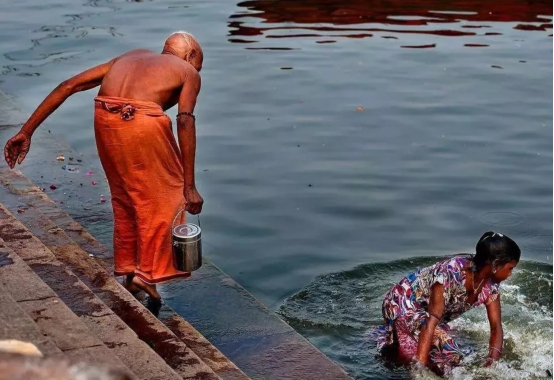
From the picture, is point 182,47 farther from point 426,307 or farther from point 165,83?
point 426,307

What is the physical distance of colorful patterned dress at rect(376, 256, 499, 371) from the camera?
234 inches

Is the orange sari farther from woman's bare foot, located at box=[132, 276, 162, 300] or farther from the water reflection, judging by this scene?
the water reflection

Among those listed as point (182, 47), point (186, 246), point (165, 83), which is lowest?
point (186, 246)

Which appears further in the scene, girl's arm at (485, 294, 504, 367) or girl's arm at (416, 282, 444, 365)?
girl's arm at (485, 294, 504, 367)

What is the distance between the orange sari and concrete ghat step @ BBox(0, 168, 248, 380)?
303 mm

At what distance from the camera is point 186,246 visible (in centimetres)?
586

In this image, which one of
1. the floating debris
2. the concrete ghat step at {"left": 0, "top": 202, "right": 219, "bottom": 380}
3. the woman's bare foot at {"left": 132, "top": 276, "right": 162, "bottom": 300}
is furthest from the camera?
the floating debris

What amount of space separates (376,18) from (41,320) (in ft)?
40.3

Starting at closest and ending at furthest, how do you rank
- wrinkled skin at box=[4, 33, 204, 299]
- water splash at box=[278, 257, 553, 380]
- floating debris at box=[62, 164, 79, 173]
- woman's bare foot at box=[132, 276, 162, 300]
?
wrinkled skin at box=[4, 33, 204, 299] < woman's bare foot at box=[132, 276, 162, 300] < water splash at box=[278, 257, 553, 380] < floating debris at box=[62, 164, 79, 173]

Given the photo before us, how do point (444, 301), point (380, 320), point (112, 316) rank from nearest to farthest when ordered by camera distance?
point (112, 316) < point (444, 301) < point (380, 320)

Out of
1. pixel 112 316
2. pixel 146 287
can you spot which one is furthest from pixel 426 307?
pixel 112 316

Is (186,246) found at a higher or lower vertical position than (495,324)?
higher

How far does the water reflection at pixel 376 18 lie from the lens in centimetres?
1535

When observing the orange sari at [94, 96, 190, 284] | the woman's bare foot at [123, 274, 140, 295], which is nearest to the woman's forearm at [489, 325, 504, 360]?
the orange sari at [94, 96, 190, 284]
